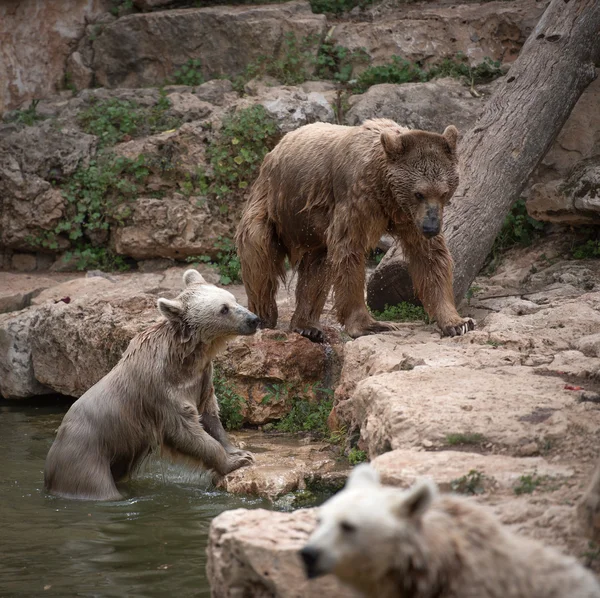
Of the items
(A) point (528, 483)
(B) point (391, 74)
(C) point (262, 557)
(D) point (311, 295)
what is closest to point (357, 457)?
(A) point (528, 483)

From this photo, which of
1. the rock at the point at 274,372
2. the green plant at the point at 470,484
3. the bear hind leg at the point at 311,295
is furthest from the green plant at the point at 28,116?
the green plant at the point at 470,484

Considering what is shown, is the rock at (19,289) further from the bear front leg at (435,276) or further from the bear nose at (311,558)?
the bear nose at (311,558)

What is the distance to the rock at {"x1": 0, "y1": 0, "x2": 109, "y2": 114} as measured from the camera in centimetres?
1367

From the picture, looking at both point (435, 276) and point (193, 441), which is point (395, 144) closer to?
point (435, 276)

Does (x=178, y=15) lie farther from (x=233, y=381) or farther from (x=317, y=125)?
(x=233, y=381)

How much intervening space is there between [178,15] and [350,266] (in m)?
7.54

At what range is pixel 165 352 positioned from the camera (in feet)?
21.7

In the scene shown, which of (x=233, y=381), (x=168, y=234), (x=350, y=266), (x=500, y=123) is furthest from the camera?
(x=168, y=234)

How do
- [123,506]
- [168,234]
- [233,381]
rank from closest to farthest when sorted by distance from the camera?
[123,506] < [233,381] < [168,234]

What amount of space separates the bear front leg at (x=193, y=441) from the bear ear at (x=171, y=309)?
2.19 feet

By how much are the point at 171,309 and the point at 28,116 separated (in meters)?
7.59

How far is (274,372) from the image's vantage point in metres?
8.47

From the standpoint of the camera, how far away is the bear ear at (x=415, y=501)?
2.89 m

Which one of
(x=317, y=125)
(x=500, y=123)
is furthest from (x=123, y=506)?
(x=500, y=123)
